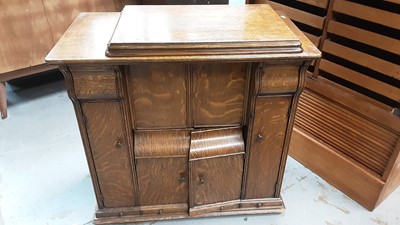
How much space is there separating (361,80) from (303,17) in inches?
15.8

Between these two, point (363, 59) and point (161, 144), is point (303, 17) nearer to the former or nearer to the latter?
point (363, 59)

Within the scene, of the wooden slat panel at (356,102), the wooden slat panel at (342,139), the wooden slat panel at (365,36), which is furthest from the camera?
the wooden slat panel at (342,139)

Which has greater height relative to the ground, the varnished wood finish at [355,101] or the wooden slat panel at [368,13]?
→ the wooden slat panel at [368,13]

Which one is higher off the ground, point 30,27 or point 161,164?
point 30,27

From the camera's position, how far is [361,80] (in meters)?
1.40

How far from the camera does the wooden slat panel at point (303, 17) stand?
4.86ft

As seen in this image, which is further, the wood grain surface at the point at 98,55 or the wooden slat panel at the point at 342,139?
the wooden slat panel at the point at 342,139

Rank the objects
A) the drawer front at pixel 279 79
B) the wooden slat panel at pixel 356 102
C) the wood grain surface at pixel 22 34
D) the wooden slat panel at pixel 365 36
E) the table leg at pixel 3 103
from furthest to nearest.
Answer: the table leg at pixel 3 103
the wood grain surface at pixel 22 34
the wooden slat panel at pixel 356 102
the wooden slat panel at pixel 365 36
the drawer front at pixel 279 79

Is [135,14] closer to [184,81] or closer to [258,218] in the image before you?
[184,81]

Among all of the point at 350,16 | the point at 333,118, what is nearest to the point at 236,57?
the point at 350,16

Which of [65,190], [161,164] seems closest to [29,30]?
[65,190]

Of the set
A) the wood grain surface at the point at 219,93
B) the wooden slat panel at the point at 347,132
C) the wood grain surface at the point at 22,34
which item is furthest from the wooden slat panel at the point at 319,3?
the wood grain surface at the point at 22,34

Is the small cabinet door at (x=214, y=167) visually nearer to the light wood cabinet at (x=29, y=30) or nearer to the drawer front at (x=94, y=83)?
the drawer front at (x=94, y=83)

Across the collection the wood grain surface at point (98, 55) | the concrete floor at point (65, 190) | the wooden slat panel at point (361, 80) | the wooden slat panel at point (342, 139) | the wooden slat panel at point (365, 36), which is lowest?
the concrete floor at point (65, 190)
